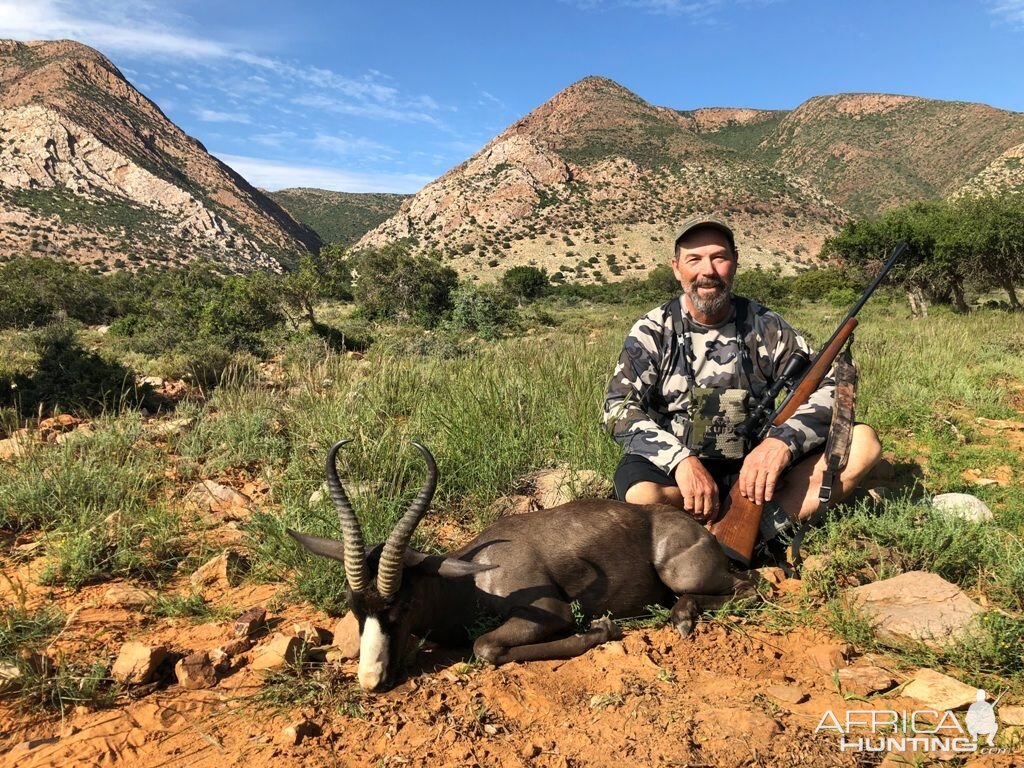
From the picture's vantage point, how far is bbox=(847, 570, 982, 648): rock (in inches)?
107

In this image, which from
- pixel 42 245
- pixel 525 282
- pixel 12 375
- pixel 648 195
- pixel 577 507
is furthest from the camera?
pixel 648 195

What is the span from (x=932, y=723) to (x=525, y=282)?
4426 centimetres

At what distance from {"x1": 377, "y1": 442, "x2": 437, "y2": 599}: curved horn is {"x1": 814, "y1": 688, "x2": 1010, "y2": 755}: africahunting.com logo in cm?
180

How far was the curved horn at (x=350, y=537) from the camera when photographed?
2477 millimetres

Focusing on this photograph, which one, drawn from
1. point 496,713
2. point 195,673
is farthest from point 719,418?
point 195,673

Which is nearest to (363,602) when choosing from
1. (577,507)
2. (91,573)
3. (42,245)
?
(577,507)

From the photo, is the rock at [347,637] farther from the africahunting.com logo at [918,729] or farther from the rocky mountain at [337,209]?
the rocky mountain at [337,209]

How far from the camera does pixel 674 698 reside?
102 inches

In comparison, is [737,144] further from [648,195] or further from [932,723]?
[932,723]

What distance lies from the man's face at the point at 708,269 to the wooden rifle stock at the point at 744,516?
2.38ft

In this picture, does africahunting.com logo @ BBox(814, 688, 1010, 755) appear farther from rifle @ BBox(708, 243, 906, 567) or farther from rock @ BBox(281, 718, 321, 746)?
rock @ BBox(281, 718, 321, 746)

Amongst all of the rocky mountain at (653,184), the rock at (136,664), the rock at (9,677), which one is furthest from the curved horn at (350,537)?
the rocky mountain at (653,184)

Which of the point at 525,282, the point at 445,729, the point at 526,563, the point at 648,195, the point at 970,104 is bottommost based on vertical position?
the point at 445,729

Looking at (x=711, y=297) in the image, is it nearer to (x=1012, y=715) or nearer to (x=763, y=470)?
(x=763, y=470)
